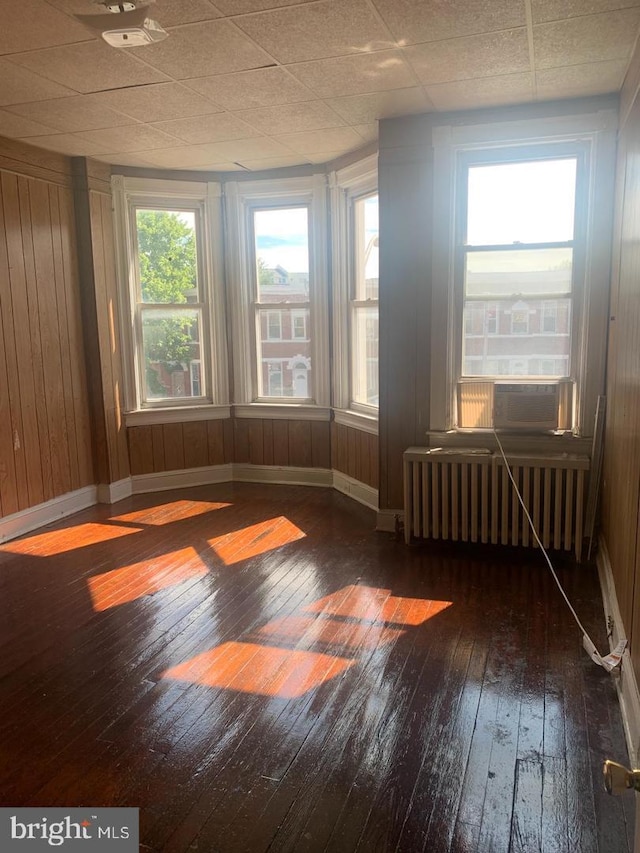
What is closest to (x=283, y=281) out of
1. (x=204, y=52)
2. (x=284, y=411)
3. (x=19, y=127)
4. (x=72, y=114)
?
(x=284, y=411)

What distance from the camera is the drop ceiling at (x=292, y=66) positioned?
2.75 metres

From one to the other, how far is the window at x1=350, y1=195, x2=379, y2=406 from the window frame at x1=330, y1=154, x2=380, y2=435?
29 mm

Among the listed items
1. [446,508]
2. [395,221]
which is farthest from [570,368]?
Result: [395,221]

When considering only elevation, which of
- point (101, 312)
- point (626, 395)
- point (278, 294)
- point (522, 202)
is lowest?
point (626, 395)

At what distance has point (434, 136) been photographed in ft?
13.7

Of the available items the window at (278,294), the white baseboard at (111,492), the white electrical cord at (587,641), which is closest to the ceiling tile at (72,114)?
the window at (278,294)

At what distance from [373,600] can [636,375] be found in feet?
5.85

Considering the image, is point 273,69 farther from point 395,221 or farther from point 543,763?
point 543,763

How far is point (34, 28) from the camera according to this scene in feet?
9.21

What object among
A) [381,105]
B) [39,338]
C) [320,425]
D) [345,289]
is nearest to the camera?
[381,105]

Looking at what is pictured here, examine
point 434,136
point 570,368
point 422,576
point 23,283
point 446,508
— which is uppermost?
point 434,136

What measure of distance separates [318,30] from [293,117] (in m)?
1.28

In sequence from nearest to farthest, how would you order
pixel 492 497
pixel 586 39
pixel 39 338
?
pixel 586 39, pixel 492 497, pixel 39 338

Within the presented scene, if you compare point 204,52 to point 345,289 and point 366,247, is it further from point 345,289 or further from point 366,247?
point 345,289
